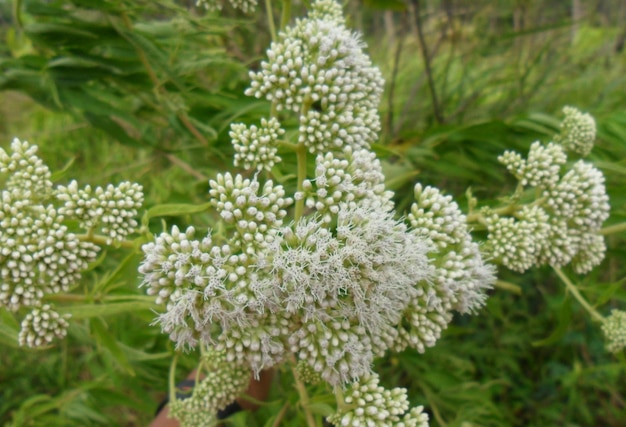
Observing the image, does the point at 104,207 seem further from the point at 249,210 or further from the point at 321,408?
the point at 321,408

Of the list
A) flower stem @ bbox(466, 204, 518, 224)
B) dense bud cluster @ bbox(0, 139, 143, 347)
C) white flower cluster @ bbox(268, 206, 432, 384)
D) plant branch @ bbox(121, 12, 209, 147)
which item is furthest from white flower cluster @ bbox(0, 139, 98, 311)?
flower stem @ bbox(466, 204, 518, 224)

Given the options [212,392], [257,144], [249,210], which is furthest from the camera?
[212,392]

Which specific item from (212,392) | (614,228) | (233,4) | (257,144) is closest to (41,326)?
(212,392)

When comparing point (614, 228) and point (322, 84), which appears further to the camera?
point (614, 228)

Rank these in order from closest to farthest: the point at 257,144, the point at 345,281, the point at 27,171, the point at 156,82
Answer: the point at 345,281, the point at 27,171, the point at 257,144, the point at 156,82

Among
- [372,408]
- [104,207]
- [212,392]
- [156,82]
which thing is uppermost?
[156,82]

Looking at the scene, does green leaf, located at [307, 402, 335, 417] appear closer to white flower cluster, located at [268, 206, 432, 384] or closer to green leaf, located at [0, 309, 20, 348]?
white flower cluster, located at [268, 206, 432, 384]

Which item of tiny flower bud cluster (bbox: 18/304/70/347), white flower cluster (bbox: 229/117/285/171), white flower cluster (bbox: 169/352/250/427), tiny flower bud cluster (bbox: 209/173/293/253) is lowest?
white flower cluster (bbox: 169/352/250/427)
